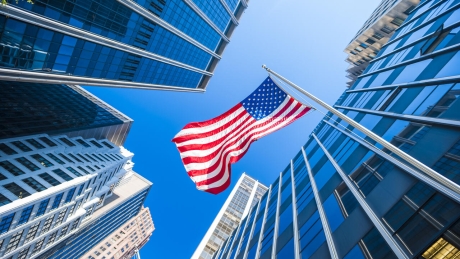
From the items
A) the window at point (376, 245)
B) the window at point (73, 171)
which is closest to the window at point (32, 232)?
the window at point (73, 171)

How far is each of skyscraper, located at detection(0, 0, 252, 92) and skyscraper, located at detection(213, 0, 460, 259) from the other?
3277 cm

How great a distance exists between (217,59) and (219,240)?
7498 centimetres

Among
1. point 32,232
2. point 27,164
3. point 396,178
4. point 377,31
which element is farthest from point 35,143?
point 377,31

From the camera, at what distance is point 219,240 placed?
49094 mm

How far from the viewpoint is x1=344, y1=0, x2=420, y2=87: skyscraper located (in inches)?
1473

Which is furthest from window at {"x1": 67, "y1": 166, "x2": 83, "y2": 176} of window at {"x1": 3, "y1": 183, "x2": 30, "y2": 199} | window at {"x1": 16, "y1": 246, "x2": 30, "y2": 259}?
window at {"x1": 16, "y1": 246, "x2": 30, "y2": 259}

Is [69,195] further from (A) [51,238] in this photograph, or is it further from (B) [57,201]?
(A) [51,238]

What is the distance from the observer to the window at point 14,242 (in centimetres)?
4541

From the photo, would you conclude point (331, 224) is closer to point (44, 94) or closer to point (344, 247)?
point (344, 247)

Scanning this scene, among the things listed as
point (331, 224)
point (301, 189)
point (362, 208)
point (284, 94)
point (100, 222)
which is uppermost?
point (284, 94)

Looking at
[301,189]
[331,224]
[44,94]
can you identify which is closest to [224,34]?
[44,94]

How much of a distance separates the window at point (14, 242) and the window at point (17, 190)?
9.59 m

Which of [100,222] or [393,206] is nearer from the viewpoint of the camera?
[393,206]

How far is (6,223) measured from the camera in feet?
→ 133
